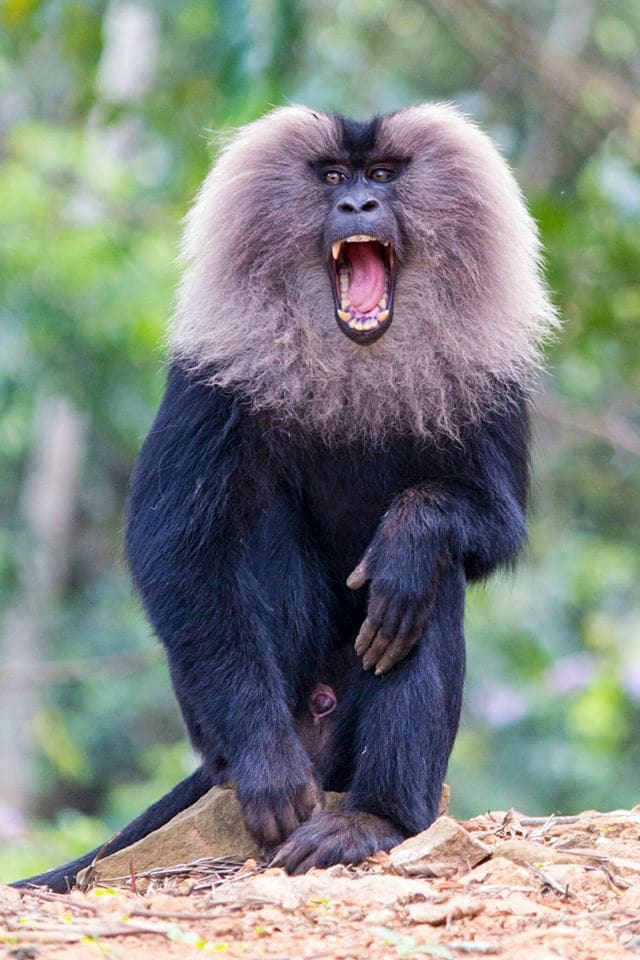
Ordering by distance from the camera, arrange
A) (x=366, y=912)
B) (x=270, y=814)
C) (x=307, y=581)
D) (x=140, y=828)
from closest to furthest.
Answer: (x=366, y=912)
(x=270, y=814)
(x=307, y=581)
(x=140, y=828)

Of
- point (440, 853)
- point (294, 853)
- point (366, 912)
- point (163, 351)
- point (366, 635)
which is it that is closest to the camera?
point (366, 912)

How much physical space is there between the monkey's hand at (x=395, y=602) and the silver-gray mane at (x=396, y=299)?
0.33 m

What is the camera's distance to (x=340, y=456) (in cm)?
372

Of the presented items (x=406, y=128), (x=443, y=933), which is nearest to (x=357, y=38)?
(x=406, y=128)

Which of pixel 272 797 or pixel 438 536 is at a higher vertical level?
pixel 438 536

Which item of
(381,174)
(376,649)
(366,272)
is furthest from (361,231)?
(376,649)

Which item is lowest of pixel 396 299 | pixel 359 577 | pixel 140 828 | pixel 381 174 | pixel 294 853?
pixel 294 853

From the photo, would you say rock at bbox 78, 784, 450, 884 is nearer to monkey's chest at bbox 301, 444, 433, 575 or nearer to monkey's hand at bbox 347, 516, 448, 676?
monkey's hand at bbox 347, 516, 448, 676

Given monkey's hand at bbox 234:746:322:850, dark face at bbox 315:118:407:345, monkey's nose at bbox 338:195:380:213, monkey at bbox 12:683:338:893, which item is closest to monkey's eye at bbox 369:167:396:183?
dark face at bbox 315:118:407:345

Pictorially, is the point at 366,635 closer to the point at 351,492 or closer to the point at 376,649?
the point at 376,649

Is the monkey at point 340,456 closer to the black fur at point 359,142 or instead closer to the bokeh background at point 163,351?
the black fur at point 359,142

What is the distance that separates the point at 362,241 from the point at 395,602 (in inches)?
33.9

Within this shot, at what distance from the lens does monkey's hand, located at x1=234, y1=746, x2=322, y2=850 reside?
3422mm

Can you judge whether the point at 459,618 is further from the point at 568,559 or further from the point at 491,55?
the point at 491,55
